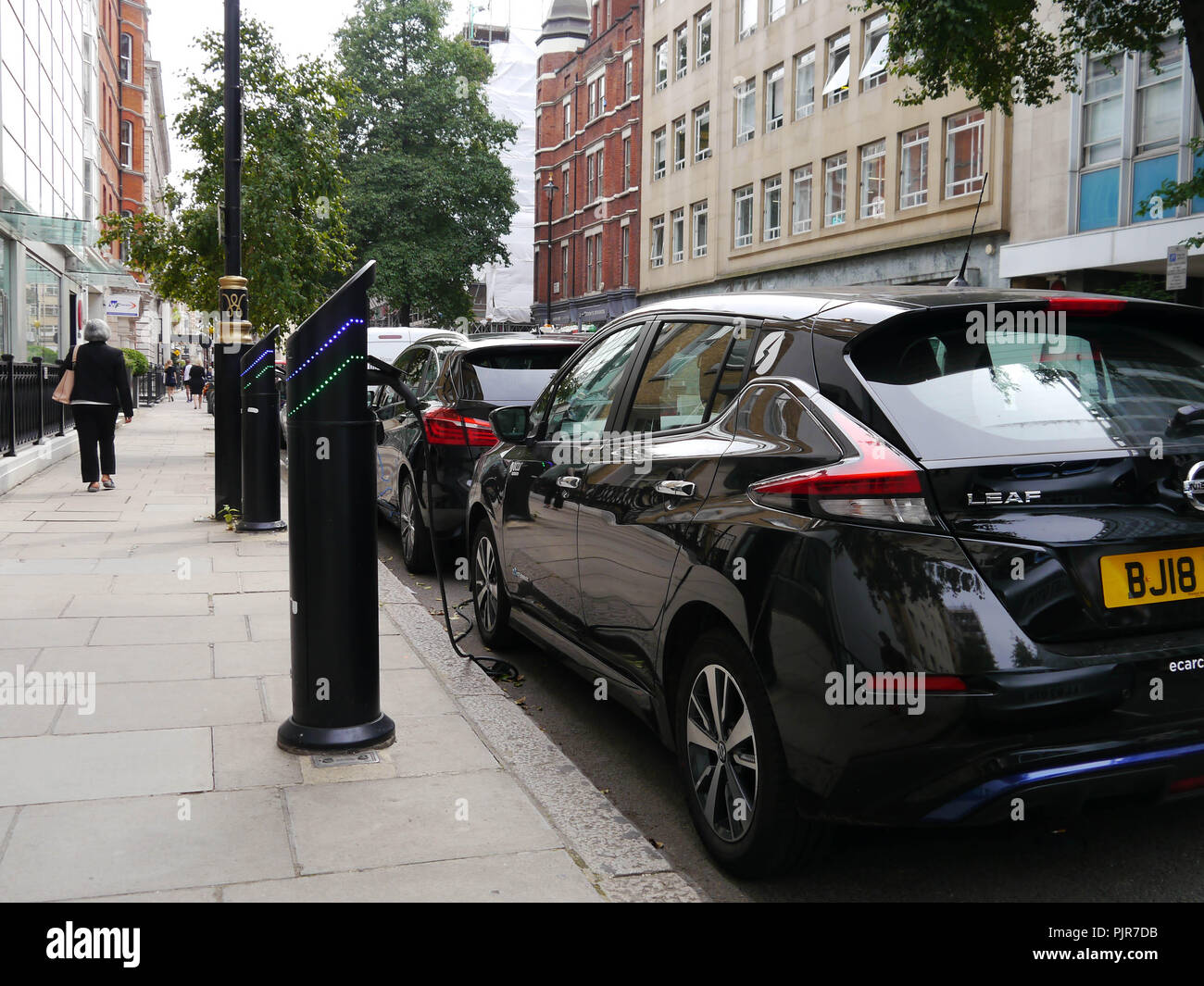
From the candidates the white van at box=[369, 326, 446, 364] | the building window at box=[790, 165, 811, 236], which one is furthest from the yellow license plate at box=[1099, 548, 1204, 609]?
the building window at box=[790, 165, 811, 236]

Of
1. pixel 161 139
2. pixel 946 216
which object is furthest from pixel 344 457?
pixel 161 139

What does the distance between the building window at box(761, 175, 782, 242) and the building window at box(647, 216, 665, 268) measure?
840cm

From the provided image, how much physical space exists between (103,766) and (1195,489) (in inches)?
138

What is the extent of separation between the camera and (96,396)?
13.3 meters

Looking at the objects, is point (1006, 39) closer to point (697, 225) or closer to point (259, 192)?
point (259, 192)

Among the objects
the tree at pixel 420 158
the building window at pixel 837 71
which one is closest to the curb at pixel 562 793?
the building window at pixel 837 71

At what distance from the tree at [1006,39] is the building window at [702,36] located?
2620 centimetres

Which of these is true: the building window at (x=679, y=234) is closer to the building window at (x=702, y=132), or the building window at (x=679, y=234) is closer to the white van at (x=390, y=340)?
the building window at (x=702, y=132)

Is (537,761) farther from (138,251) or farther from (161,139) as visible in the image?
(161,139)

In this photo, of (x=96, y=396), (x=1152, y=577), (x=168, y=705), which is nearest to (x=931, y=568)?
(x=1152, y=577)

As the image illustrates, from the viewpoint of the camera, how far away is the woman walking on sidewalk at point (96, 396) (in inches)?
524

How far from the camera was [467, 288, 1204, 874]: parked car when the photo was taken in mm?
2957

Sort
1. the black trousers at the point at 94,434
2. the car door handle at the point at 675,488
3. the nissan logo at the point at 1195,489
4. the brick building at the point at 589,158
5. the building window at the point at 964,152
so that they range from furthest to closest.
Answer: the brick building at the point at 589,158 → the building window at the point at 964,152 → the black trousers at the point at 94,434 → the car door handle at the point at 675,488 → the nissan logo at the point at 1195,489

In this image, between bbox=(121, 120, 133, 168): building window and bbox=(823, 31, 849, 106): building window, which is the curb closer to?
bbox=(823, 31, 849, 106): building window
